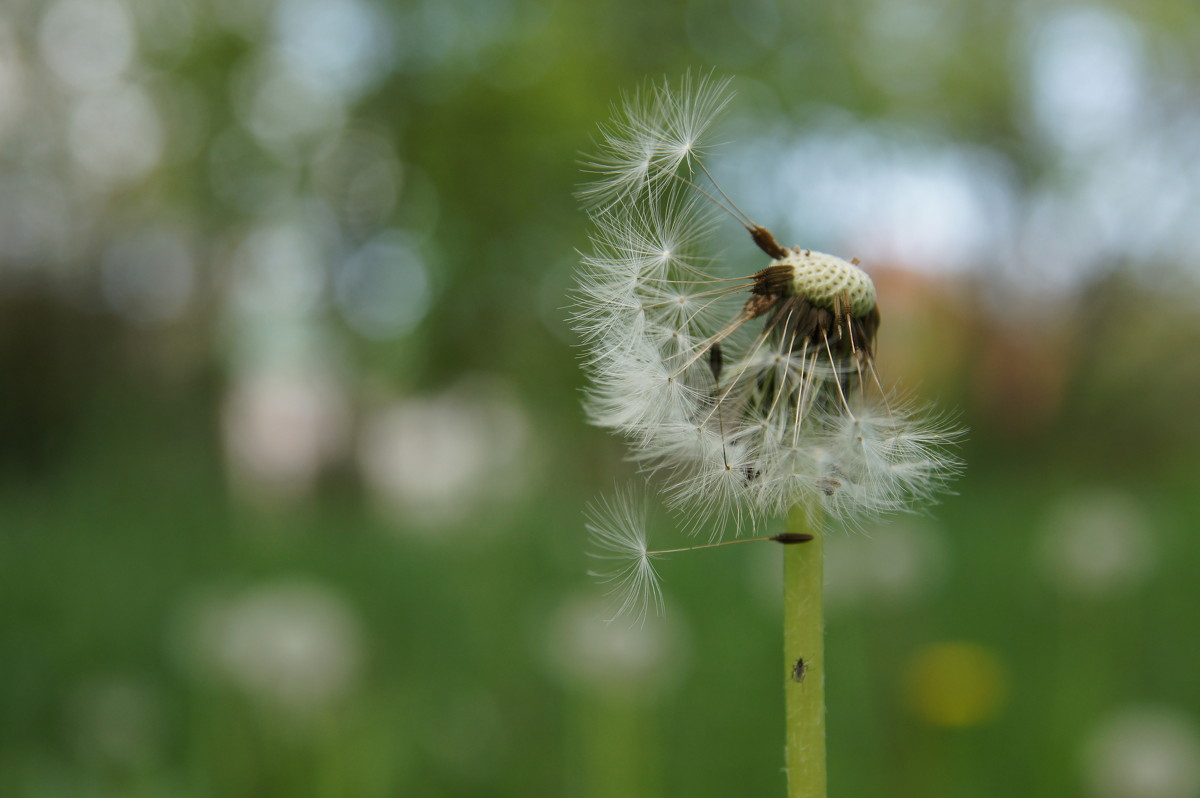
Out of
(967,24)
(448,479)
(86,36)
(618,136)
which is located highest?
(967,24)

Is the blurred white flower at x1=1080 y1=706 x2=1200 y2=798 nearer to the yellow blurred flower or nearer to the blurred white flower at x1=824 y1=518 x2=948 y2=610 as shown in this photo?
the yellow blurred flower

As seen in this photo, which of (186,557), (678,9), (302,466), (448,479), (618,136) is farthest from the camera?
(302,466)

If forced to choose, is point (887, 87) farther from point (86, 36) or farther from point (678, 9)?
point (86, 36)

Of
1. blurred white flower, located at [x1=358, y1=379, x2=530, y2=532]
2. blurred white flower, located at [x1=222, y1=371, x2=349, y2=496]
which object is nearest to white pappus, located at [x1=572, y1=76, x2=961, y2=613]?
blurred white flower, located at [x1=358, y1=379, x2=530, y2=532]

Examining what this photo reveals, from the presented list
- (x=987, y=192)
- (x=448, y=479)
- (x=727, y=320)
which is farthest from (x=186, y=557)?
(x=987, y=192)

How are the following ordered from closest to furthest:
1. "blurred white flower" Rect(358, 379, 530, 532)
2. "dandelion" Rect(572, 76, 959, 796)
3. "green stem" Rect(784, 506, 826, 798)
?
"green stem" Rect(784, 506, 826, 798) < "dandelion" Rect(572, 76, 959, 796) < "blurred white flower" Rect(358, 379, 530, 532)

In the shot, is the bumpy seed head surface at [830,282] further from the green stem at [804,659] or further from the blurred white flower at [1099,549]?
the blurred white flower at [1099,549]

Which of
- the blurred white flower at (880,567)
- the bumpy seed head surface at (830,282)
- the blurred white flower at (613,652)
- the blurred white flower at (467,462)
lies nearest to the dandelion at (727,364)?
the bumpy seed head surface at (830,282)
